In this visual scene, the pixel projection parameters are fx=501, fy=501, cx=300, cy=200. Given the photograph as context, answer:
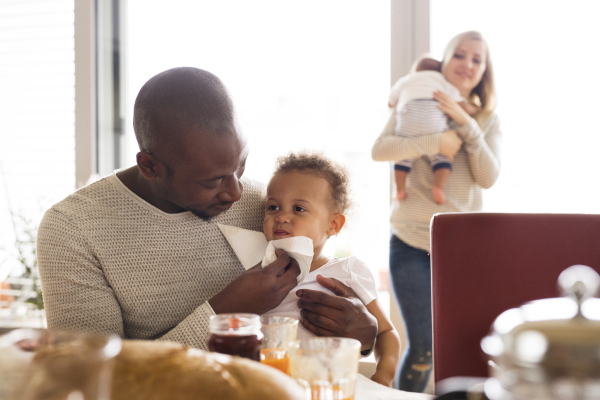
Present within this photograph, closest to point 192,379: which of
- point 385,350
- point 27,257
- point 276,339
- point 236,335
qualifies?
point 236,335

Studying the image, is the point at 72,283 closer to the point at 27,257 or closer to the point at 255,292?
the point at 255,292

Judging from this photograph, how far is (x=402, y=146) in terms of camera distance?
234 centimetres

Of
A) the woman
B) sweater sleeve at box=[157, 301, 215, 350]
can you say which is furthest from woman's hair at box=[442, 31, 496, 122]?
sweater sleeve at box=[157, 301, 215, 350]

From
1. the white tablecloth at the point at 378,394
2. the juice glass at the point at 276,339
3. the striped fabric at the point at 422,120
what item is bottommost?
the white tablecloth at the point at 378,394

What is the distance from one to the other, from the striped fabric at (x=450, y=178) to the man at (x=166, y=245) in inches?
44.9

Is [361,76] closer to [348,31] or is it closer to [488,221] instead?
[348,31]

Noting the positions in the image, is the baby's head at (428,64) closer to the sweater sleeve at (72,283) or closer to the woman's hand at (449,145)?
the woman's hand at (449,145)

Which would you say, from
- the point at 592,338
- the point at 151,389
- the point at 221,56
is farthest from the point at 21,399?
the point at 221,56

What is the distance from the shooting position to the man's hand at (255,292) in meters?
1.10

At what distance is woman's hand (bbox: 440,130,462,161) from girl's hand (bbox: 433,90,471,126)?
3.4 inches

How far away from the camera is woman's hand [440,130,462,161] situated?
88.2 inches

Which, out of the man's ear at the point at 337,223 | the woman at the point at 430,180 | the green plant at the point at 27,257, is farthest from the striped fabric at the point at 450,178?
the green plant at the point at 27,257

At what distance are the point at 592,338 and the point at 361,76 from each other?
2.58m

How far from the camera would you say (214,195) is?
1254 millimetres
